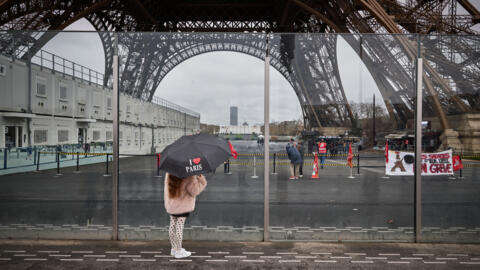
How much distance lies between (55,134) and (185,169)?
335 centimetres

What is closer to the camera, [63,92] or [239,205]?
[63,92]

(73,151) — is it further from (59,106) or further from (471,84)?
(471,84)

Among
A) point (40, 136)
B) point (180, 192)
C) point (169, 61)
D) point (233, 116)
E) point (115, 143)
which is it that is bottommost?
point (180, 192)

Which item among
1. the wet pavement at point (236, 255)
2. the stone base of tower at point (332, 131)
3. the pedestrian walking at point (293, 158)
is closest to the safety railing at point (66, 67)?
the wet pavement at point (236, 255)

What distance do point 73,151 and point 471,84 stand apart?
7.72m

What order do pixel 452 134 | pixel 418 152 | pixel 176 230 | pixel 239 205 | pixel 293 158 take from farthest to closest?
pixel 293 158, pixel 239 205, pixel 452 134, pixel 418 152, pixel 176 230

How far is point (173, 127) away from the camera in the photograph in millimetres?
5445

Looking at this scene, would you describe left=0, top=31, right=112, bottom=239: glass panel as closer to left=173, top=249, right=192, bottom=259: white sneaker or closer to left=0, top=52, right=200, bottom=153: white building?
left=0, top=52, right=200, bottom=153: white building

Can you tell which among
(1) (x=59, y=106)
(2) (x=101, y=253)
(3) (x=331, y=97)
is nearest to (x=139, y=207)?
(2) (x=101, y=253)

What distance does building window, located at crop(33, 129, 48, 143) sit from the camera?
545 cm

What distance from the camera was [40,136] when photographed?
5492 millimetres

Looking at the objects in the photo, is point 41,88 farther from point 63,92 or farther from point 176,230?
point 176,230

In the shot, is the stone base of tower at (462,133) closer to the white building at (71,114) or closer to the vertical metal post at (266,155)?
the vertical metal post at (266,155)

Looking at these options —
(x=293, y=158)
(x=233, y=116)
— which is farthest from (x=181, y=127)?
(x=293, y=158)
